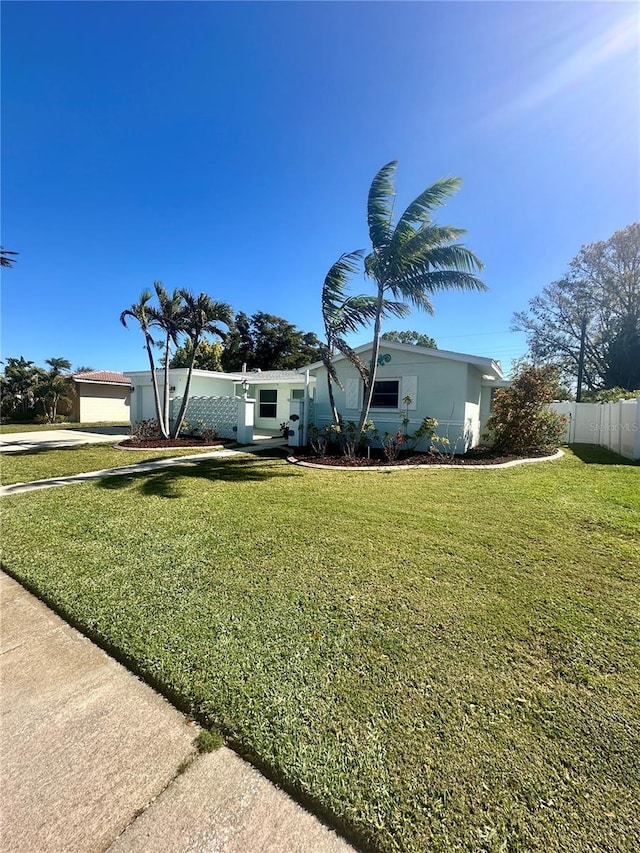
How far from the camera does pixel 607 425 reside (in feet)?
43.0

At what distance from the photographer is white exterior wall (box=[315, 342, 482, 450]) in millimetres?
11039

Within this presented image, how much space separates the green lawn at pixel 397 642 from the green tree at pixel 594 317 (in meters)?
28.0

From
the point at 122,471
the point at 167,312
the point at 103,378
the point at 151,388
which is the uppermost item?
the point at 167,312

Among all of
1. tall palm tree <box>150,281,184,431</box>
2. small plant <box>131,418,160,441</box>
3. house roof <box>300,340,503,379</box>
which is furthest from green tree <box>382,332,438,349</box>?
small plant <box>131,418,160,441</box>

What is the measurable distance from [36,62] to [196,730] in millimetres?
11318

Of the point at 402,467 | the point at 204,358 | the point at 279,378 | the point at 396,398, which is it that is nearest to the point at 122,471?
the point at 402,467

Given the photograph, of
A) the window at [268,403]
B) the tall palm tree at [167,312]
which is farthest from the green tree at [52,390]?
the tall palm tree at [167,312]

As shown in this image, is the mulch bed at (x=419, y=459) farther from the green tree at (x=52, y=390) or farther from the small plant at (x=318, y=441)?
the green tree at (x=52, y=390)

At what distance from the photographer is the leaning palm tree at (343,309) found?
10.1 m

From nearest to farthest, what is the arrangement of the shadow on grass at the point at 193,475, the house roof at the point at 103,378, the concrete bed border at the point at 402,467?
1. the shadow on grass at the point at 193,475
2. the concrete bed border at the point at 402,467
3. the house roof at the point at 103,378

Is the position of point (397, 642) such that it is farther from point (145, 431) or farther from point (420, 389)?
point (145, 431)

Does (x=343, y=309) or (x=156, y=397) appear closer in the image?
(x=343, y=309)

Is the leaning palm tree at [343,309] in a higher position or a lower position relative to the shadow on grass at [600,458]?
higher

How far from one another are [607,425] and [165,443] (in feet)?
54.2
